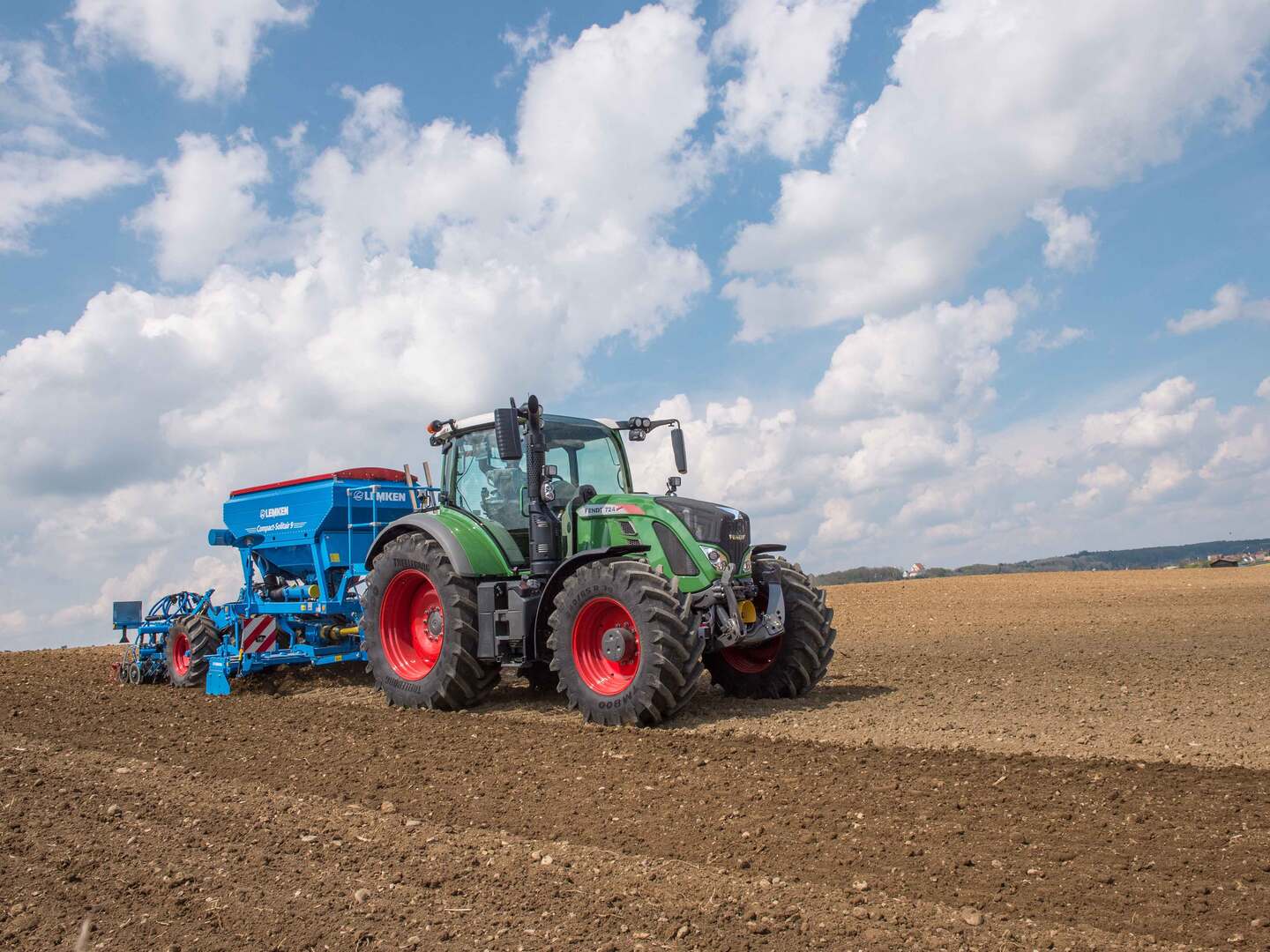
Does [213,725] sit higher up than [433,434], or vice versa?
[433,434]

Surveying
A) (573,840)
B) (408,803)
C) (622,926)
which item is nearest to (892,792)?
(573,840)

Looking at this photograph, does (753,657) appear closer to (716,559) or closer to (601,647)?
(716,559)

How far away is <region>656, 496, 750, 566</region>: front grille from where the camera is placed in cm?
837

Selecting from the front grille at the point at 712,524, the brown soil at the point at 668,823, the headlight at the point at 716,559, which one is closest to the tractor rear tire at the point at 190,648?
the brown soil at the point at 668,823

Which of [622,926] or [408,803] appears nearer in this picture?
[622,926]

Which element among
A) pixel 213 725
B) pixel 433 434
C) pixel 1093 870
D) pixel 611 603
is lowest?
pixel 1093 870

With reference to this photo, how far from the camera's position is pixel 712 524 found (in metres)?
8.42

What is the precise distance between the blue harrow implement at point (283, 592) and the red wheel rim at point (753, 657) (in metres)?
3.92

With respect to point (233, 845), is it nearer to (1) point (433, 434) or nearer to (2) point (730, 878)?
(2) point (730, 878)

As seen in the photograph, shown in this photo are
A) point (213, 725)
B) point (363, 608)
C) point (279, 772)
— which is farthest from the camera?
point (363, 608)

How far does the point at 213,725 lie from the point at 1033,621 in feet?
43.4

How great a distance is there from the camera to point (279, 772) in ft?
22.9

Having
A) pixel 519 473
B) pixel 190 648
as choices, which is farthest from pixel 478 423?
pixel 190 648

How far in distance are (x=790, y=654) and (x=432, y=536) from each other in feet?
11.2
